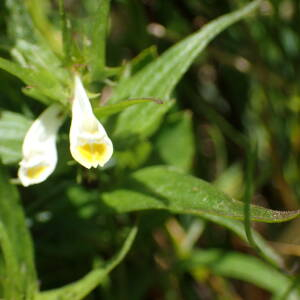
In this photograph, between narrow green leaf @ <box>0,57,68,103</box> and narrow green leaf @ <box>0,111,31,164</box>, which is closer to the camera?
narrow green leaf @ <box>0,57,68,103</box>

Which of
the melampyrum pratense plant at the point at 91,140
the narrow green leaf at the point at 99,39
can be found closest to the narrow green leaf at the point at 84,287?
the melampyrum pratense plant at the point at 91,140

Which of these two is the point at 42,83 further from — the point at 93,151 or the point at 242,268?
the point at 242,268

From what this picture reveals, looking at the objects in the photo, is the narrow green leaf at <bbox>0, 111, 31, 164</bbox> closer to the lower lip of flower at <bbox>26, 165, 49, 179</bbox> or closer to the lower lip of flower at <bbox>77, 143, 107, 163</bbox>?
the lower lip of flower at <bbox>26, 165, 49, 179</bbox>

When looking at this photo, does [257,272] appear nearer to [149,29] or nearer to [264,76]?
[264,76]

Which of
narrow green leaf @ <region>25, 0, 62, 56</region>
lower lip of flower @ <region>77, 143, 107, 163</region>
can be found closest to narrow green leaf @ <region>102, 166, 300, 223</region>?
lower lip of flower @ <region>77, 143, 107, 163</region>

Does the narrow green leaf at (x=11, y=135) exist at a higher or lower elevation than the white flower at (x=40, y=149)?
lower

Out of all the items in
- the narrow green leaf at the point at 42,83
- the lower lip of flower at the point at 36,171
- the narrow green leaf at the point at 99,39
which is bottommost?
the lower lip of flower at the point at 36,171

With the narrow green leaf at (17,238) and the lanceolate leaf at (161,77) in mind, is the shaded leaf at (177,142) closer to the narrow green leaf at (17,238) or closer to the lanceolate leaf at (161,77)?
the lanceolate leaf at (161,77)
